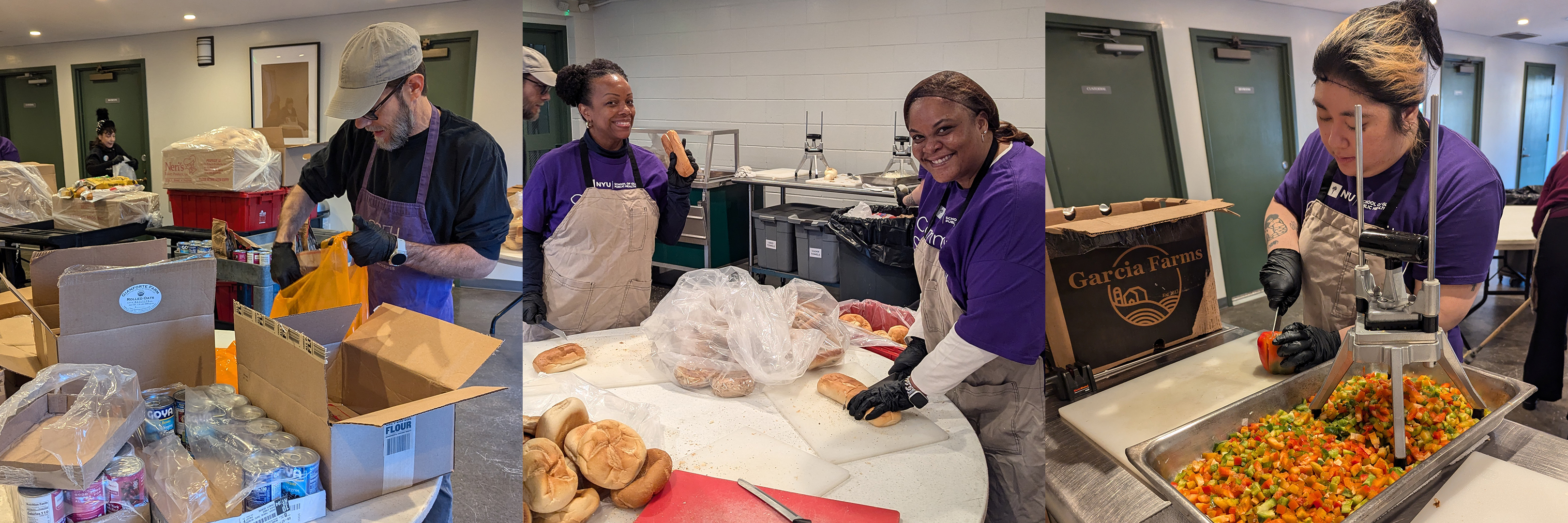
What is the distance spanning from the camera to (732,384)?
3.17 ft

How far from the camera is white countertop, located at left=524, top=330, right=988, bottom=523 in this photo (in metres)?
0.88

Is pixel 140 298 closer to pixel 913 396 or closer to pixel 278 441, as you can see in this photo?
pixel 278 441

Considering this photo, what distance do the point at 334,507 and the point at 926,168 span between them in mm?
1020

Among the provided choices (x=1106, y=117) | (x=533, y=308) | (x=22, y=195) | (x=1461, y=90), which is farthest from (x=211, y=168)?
(x=1461, y=90)

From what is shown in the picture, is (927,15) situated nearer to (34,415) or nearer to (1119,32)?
(1119,32)

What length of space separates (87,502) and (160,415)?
0.26m

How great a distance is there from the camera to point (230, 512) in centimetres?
108

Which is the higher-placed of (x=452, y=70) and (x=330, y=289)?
(x=452, y=70)

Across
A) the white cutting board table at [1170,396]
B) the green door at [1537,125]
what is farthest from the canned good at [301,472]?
the green door at [1537,125]

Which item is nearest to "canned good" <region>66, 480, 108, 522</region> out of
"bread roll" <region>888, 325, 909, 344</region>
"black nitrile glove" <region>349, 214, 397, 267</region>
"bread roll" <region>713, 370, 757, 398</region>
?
"black nitrile glove" <region>349, 214, 397, 267</region>

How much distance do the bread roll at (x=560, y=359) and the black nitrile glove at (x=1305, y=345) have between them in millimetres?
1095

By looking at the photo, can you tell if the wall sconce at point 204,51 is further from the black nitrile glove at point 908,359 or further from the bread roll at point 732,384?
the black nitrile glove at point 908,359

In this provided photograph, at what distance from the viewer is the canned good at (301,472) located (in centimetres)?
111

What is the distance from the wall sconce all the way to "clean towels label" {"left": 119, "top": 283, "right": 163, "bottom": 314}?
1.31 ft
